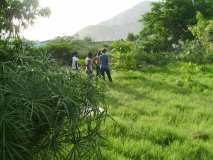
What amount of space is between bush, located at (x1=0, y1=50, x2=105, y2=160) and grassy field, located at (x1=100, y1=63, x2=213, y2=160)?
173 centimetres

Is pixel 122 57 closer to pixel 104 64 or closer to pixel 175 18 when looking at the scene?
pixel 104 64

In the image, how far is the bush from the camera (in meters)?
4.94

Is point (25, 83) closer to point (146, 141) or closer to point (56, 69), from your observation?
point (56, 69)

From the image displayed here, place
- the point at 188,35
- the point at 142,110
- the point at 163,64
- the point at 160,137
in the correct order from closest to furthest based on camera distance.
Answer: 1. the point at 160,137
2. the point at 142,110
3. the point at 163,64
4. the point at 188,35

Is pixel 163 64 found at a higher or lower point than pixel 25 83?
lower

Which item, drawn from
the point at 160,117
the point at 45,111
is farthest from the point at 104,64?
the point at 45,111

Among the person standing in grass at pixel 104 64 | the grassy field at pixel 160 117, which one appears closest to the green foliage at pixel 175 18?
the grassy field at pixel 160 117

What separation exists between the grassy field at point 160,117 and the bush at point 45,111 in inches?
68.1

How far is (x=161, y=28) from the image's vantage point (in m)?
37.2

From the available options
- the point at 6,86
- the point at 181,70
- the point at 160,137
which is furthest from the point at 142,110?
the point at 181,70

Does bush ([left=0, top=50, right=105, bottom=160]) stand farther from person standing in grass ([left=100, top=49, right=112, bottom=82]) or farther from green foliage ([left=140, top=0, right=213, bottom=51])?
green foliage ([left=140, top=0, right=213, bottom=51])

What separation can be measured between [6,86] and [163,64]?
76.4 feet

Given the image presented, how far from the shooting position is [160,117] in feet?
42.0

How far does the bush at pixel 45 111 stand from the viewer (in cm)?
494
